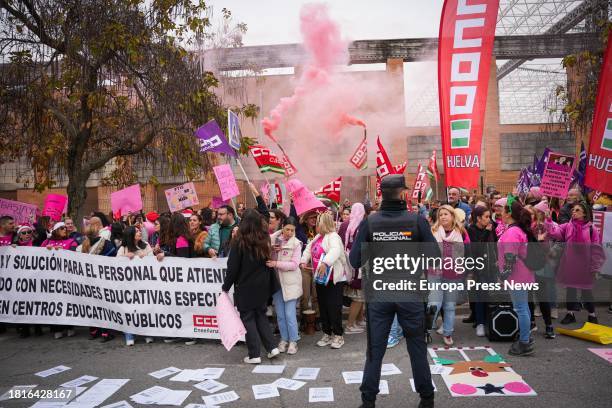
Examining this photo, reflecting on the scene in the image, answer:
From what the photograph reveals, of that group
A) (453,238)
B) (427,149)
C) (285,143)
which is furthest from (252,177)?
(453,238)

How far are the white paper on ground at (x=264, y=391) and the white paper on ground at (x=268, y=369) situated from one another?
1.35ft

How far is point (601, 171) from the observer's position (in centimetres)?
630

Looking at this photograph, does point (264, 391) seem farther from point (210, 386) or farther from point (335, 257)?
point (335, 257)

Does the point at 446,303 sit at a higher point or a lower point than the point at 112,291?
lower

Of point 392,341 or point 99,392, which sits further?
point 392,341

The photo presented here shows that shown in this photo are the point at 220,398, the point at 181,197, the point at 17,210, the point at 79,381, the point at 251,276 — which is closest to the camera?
the point at 220,398

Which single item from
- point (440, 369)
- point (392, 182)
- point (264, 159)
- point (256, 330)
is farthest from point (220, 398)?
point (264, 159)

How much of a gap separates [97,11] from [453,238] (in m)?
7.50

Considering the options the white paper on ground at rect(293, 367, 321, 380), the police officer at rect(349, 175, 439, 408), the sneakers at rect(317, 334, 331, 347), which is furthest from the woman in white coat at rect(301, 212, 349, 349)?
the police officer at rect(349, 175, 439, 408)

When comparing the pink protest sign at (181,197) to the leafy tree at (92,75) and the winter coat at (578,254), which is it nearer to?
the leafy tree at (92,75)

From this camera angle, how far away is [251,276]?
5.56 metres

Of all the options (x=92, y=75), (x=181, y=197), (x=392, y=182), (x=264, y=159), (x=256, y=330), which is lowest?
(x=256, y=330)

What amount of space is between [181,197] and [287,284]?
19.7ft

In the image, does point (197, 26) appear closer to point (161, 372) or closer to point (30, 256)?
point (30, 256)
